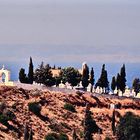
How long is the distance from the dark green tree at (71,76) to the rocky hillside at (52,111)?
33.1 ft

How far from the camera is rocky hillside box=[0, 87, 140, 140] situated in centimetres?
11900

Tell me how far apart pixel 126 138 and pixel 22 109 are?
58.5 feet

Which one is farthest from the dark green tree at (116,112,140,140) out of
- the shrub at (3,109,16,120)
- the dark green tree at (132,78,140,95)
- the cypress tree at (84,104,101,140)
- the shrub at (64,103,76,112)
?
the dark green tree at (132,78,140,95)

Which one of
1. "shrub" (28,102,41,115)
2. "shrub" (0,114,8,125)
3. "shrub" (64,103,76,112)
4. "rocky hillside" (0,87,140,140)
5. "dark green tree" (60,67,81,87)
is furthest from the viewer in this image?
"dark green tree" (60,67,81,87)

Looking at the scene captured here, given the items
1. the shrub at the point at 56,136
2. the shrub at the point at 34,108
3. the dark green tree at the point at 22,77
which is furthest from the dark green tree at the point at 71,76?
the shrub at the point at 56,136

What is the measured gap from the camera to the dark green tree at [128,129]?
394 ft

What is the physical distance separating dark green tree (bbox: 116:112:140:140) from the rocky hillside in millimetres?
4856

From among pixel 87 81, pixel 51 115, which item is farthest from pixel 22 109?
pixel 87 81

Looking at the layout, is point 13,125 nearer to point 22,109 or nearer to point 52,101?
point 22,109

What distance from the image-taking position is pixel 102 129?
129375 millimetres

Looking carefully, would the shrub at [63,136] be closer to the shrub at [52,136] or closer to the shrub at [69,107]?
the shrub at [52,136]

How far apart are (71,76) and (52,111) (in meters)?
22.0

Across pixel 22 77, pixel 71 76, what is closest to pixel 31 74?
pixel 22 77

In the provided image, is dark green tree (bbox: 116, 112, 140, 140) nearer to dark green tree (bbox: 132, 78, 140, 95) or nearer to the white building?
the white building
